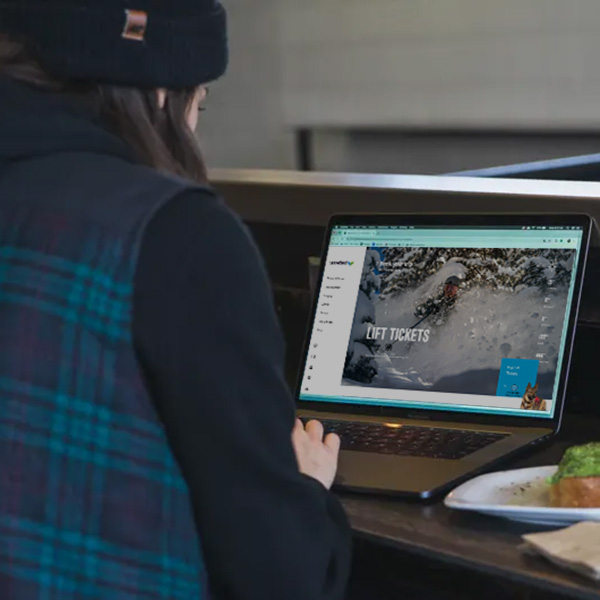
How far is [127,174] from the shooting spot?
83 centimetres

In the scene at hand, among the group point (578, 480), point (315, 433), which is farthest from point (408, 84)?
point (578, 480)

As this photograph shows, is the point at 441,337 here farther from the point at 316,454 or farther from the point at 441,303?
the point at 316,454

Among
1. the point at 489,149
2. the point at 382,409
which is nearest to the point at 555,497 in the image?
the point at 382,409

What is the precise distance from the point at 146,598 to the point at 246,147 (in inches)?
130

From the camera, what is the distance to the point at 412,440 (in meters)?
1.26

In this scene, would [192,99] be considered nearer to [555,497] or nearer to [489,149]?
[555,497]

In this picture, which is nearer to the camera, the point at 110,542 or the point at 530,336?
the point at 110,542

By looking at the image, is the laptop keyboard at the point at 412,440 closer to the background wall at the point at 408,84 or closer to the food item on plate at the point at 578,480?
the food item on plate at the point at 578,480

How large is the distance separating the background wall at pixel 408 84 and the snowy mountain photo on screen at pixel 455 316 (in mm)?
2020

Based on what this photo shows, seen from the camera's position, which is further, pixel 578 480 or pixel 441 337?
pixel 441 337

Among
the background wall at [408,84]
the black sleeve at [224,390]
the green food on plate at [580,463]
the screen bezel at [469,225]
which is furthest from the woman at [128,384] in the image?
the background wall at [408,84]

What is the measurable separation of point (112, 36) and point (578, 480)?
574 millimetres

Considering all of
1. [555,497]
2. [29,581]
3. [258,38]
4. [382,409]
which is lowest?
[29,581]

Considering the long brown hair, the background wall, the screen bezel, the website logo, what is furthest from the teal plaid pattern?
the background wall
